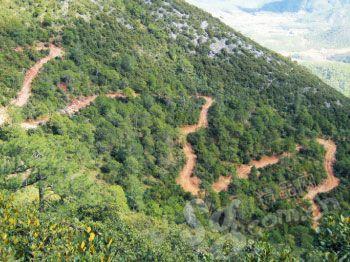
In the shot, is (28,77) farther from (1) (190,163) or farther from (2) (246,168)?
(2) (246,168)

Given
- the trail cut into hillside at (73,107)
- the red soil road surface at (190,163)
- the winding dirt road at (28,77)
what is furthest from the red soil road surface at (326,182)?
the winding dirt road at (28,77)

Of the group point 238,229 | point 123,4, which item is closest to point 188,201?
point 238,229

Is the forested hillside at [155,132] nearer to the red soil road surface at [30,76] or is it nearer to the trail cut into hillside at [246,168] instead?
the red soil road surface at [30,76]

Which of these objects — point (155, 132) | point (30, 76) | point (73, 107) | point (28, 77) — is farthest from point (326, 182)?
point (28, 77)

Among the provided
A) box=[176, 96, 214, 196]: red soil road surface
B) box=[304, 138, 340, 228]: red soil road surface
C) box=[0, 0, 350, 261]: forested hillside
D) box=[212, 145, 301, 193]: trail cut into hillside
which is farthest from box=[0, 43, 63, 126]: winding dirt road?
box=[304, 138, 340, 228]: red soil road surface

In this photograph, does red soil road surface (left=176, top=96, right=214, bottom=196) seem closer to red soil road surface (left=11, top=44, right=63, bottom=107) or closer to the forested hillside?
the forested hillside

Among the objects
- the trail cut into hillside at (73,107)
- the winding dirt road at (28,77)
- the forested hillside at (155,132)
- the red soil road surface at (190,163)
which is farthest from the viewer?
the red soil road surface at (190,163)
